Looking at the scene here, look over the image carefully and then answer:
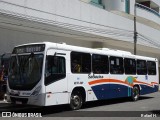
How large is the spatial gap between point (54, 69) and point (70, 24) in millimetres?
13534

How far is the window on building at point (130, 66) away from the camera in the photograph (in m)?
18.5

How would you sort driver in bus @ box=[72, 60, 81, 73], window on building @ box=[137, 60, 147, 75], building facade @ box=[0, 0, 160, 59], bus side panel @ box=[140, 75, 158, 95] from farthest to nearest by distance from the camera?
building facade @ box=[0, 0, 160, 59], bus side panel @ box=[140, 75, 158, 95], window on building @ box=[137, 60, 147, 75], driver in bus @ box=[72, 60, 81, 73]

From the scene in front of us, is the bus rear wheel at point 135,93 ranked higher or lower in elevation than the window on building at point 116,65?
lower

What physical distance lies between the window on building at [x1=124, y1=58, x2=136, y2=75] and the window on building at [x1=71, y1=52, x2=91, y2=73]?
3.74 meters

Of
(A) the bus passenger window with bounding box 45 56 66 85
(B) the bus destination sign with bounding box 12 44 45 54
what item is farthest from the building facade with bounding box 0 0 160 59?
(A) the bus passenger window with bounding box 45 56 66 85

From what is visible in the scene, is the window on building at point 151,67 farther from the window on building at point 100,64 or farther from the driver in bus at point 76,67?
the driver in bus at point 76,67

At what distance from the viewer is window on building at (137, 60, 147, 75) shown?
19.9 metres

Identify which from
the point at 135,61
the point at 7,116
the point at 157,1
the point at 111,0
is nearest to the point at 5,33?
the point at 135,61

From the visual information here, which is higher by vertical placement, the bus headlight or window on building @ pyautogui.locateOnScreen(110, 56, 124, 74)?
window on building @ pyautogui.locateOnScreen(110, 56, 124, 74)

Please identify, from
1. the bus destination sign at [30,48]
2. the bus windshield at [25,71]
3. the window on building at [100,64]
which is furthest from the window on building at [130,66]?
the bus windshield at [25,71]

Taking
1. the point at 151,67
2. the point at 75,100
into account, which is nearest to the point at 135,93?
the point at 151,67

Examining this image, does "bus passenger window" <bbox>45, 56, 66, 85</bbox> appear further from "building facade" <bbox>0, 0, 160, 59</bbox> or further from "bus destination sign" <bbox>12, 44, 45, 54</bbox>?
"building facade" <bbox>0, 0, 160, 59</bbox>

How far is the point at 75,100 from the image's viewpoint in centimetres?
1440

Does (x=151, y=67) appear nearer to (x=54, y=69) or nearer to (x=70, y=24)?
(x=70, y=24)
